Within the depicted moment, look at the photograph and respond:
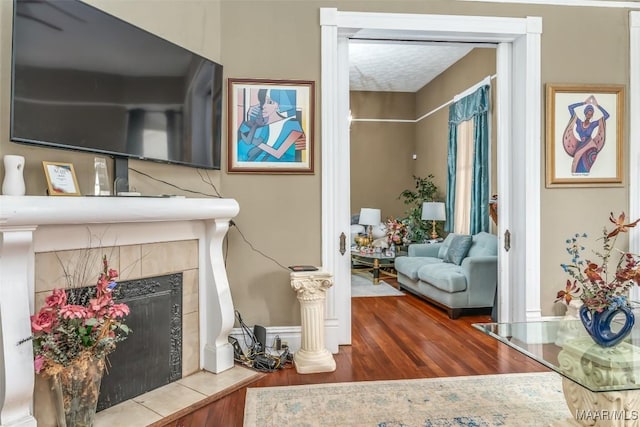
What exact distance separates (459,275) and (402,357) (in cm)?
144

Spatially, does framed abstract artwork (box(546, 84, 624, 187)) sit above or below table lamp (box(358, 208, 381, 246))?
above

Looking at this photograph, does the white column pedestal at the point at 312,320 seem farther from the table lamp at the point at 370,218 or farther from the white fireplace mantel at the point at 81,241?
the table lamp at the point at 370,218

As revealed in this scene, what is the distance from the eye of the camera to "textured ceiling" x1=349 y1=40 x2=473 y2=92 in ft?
18.0

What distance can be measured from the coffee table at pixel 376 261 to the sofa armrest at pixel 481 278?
1907 mm

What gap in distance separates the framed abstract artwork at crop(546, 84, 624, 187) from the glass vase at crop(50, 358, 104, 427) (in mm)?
3374

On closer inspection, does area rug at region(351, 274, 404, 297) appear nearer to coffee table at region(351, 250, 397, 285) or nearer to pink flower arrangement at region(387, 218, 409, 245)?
coffee table at region(351, 250, 397, 285)

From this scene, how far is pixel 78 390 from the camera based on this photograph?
Answer: 1.80 m

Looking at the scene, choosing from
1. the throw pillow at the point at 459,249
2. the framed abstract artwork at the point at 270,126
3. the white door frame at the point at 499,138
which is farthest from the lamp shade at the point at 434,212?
the framed abstract artwork at the point at 270,126

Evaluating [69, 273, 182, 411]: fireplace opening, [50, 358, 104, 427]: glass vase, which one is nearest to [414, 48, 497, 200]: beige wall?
[69, 273, 182, 411]: fireplace opening

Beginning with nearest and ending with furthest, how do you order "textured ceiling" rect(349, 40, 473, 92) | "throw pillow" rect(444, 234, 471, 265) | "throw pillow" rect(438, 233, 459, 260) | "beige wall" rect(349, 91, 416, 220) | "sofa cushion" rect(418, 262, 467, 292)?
1. "sofa cushion" rect(418, 262, 467, 292)
2. "throw pillow" rect(444, 234, 471, 265)
3. "throw pillow" rect(438, 233, 459, 260)
4. "textured ceiling" rect(349, 40, 473, 92)
5. "beige wall" rect(349, 91, 416, 220)

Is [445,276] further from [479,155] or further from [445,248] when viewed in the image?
[479,155]

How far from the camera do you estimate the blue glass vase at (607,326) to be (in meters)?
1.69

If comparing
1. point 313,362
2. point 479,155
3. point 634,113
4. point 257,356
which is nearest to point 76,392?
point 257,356

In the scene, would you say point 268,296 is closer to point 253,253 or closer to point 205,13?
point 253,253
